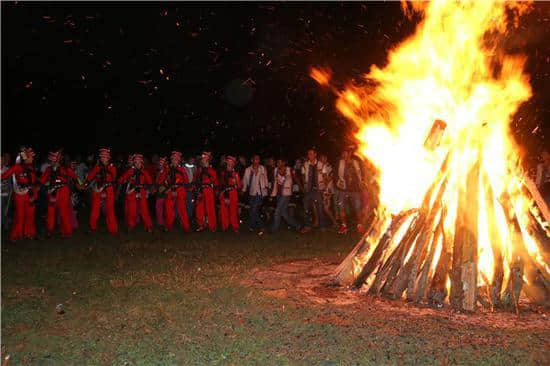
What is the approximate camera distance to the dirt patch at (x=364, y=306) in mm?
6184

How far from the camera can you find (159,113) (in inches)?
989

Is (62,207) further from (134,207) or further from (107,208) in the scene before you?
(134,207)

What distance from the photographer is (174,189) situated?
14.0m

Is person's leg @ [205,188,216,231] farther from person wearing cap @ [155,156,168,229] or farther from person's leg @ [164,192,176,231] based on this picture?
person wearing cap @ [155,156,168,229]

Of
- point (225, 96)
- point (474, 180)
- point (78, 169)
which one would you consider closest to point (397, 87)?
point (474, 180)

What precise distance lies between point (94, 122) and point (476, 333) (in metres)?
22.0

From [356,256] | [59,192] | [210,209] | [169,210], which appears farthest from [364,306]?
[59,192]

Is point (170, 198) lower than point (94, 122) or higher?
lower

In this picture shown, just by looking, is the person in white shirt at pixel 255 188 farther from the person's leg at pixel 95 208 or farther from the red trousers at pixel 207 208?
the person's leg at pixel 95 208

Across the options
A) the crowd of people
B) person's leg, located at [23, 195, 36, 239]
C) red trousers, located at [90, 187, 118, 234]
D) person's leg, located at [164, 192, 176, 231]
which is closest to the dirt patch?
the crowd of people

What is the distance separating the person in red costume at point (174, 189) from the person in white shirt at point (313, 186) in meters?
3.14

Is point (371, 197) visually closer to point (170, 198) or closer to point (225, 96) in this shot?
point (170, 198)

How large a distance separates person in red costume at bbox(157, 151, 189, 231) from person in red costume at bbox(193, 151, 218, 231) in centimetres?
38

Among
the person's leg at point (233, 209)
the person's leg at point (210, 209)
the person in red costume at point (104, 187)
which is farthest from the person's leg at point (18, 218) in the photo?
the person's leg at point (233, 209)
